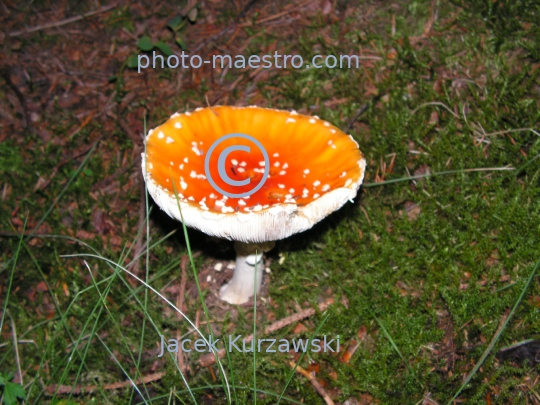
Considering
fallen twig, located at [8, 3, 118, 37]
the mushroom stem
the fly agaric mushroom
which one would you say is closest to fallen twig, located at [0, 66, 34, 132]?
fallen twig, located at [8, 3, 118, 37]

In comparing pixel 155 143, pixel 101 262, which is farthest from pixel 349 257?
pixel 101 262

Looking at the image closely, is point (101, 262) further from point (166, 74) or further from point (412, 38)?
point (412, 38)

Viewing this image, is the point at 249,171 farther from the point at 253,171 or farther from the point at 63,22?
the point at 63,22

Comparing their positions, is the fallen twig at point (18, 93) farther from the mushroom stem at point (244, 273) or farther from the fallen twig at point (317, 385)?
the fallen twig at point (317, 385)

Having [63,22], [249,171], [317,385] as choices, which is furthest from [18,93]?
[317,385]

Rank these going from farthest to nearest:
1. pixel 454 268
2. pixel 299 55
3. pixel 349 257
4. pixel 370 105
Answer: pixel 299 55 → pixel 370 105 → pixel 349 257 → pixel 454 268

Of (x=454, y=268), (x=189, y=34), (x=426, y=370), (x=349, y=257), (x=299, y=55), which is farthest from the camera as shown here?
(x=189, y=34)

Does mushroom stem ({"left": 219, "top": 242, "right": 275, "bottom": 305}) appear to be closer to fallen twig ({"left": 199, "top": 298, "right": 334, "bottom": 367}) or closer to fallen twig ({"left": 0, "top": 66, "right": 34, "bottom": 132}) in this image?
fallen twig ({"left": 199, "top": 298, "right": 334, "bottom": 367})
